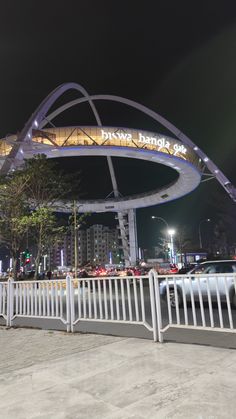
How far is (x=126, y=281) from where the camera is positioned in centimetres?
767

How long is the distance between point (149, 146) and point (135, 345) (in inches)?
1354

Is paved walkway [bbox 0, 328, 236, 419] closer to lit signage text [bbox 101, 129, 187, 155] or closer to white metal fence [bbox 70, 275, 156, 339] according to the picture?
white metal fence [bbox 70, 275, 156, 339]

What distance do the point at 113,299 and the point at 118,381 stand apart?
3.26m

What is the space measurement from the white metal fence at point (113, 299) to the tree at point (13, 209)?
542cm

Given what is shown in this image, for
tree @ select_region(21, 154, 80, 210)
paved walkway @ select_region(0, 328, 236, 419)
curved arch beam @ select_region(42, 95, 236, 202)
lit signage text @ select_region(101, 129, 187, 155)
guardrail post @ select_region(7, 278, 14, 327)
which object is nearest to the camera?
paved walkway @ select_region(0, 328, 236, 419)

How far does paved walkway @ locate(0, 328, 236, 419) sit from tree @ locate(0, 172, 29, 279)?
8844mm

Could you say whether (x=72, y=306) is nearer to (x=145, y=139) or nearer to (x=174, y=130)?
(x=145, y=139)

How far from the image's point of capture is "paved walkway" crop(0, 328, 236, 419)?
385 cm

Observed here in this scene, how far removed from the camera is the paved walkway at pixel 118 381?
3848 millimetres

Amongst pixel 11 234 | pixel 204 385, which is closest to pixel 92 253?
pixel 11 234

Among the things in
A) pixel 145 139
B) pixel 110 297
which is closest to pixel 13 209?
pixel 110 297

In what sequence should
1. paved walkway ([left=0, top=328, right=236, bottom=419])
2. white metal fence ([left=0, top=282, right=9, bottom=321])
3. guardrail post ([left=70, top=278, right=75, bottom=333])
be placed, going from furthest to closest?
white metal fence ([left=0, top=282, right=9, bottom=321]), guardrail post ([left=70, top=278, right=75, bottom=333]), paved walkway ([left=0, top=328, right=236, bottom=419])

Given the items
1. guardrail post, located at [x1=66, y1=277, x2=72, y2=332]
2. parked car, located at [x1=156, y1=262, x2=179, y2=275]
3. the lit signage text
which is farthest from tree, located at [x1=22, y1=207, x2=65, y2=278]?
the lit signage text

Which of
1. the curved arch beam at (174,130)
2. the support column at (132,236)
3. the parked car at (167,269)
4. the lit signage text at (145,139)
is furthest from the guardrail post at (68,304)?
the support column at (132,236)
